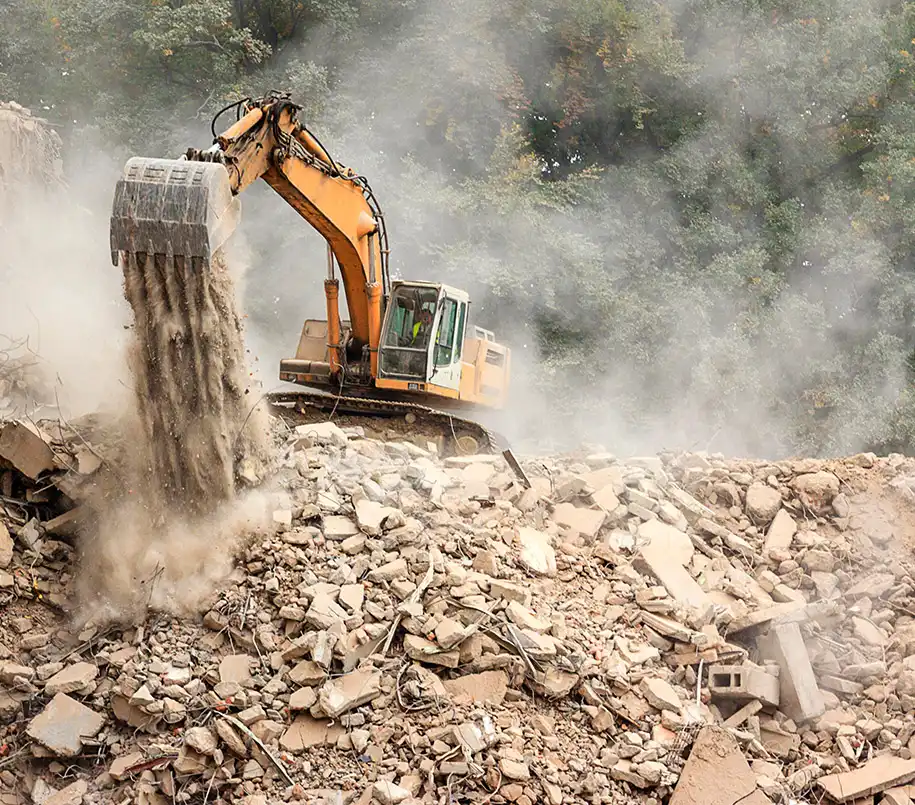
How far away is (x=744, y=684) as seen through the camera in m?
5.57

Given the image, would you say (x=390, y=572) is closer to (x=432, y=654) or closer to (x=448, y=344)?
(x=432, y=654)

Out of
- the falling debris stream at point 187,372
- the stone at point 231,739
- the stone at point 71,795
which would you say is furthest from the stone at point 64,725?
the falling debris stream at point 187,372

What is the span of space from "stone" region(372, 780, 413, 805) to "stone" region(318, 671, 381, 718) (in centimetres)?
44

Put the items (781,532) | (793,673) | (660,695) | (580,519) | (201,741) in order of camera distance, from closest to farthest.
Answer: (201,741) < (660,695) < (793,673) < (580,519) < (781,532)

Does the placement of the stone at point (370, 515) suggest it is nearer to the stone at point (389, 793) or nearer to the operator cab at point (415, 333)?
the stone at point (389, 793)

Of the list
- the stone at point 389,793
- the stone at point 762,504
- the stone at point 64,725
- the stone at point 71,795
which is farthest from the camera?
Result: the stone at point 762,504

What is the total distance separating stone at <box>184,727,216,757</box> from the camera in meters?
4.59

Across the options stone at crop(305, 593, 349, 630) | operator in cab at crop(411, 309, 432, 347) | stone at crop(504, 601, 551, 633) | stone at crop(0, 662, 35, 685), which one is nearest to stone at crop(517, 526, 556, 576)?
stone at crop(504, 601, 551, 633)

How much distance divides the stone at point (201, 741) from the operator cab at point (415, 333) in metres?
4.75

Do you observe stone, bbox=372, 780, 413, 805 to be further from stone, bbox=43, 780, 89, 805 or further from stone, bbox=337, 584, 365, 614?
stone, bbox=43, 780, 89, 805

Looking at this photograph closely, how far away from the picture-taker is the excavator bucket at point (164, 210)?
5.34 meters

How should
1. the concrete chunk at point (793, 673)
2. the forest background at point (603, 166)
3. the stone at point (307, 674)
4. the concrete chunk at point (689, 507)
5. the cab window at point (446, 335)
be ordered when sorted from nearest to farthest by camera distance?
1. the stone at point (307, 674)
2. the concrete chunk at point (793, 673)
3. the concrete chunk at point (689, 507)
4. the cab window at point (446, 335)
5. the forest background at point (603, 166)

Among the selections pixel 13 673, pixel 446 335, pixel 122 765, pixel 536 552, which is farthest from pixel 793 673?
pixel 446 335

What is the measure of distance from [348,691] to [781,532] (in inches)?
152
